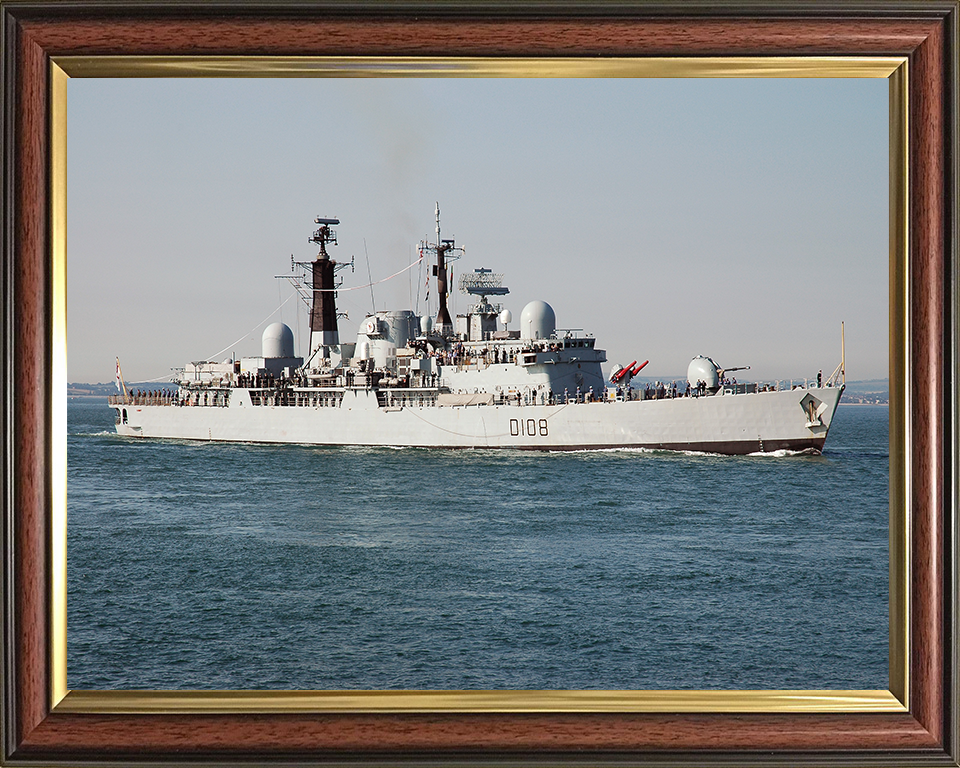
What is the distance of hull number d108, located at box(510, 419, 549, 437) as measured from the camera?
94.2 feet

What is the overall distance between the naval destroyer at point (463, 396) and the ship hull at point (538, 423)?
37 mm

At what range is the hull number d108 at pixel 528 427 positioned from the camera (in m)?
28.7

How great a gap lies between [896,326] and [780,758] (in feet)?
6.09

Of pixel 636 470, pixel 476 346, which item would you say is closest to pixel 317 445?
pixel 476 346

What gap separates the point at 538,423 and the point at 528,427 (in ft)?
1.31

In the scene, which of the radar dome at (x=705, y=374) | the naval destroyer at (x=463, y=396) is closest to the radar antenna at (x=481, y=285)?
the naval destroyer at (x=463, y=396)

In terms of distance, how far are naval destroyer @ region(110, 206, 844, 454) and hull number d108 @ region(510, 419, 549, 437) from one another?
0.11ft

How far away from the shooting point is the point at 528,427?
29.0 meters

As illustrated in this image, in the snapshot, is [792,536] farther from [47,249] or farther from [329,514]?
[47,249]

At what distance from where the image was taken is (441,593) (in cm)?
1038

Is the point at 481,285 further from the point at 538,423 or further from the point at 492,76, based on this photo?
the point at 492,76

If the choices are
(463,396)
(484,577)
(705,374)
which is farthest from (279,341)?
(484,577)

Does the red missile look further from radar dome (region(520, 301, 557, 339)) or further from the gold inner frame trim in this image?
the gold inner frame trim

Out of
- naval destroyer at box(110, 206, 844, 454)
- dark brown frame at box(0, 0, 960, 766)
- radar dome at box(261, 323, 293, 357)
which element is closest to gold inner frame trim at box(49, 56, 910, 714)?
dark brown frame at box(0, 0, 960, 766)
